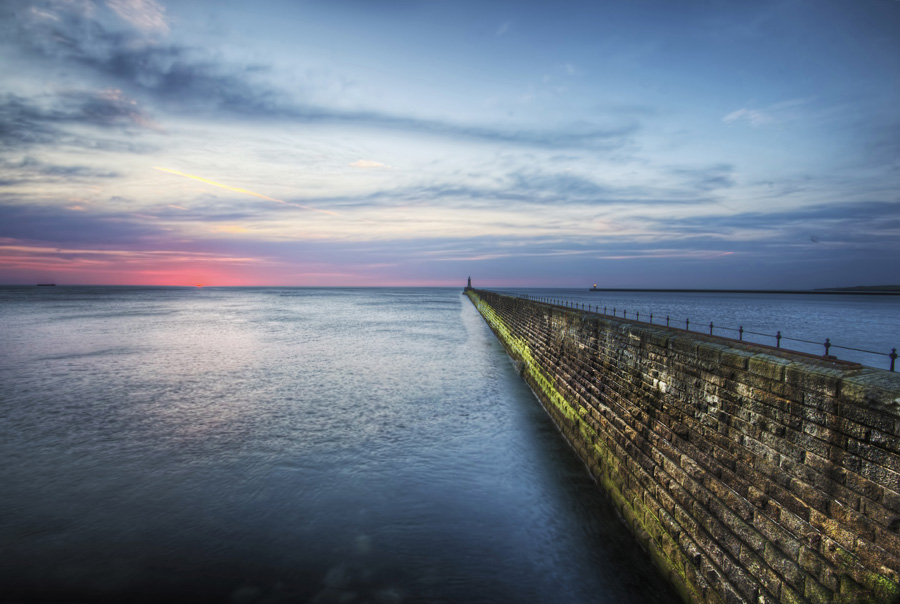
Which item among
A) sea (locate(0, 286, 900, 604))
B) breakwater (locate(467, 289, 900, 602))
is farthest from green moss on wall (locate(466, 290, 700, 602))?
sea (locate(0, 286, 900, 604))

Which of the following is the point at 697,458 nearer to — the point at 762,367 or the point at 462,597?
the point at 762,367

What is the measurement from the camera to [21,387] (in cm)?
2156

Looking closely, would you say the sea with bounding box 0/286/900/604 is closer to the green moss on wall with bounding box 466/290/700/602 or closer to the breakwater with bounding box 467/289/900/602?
the green moss on wall with bounding box 466/290/700/602

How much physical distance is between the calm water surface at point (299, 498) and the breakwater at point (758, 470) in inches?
48.0

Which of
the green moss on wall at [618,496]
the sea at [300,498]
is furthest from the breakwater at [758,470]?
the sea at [300,498]

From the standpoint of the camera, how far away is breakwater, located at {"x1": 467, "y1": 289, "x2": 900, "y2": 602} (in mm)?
4086

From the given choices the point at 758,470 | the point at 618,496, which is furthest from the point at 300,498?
the point at 758,470

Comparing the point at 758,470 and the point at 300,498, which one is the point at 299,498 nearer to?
the point at 300,498

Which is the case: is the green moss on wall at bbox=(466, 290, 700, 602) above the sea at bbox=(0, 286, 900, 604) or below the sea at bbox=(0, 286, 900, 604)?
above

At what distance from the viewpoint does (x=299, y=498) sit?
1059 centimetres

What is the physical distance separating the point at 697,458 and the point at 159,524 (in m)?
10.3

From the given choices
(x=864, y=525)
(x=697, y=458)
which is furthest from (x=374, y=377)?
(x=864, y=525)

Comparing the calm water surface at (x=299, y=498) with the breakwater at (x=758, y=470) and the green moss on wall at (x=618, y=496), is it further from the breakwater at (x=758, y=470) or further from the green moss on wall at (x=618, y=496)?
the breakwater at (x=758, y=470)

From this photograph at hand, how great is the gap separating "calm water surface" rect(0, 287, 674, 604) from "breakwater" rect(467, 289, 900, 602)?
122cm
